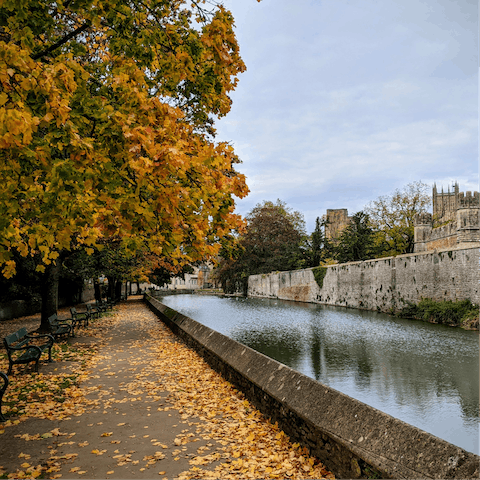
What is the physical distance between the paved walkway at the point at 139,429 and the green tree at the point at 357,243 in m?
33.7

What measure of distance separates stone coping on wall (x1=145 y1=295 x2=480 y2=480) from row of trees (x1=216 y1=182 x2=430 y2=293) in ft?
87.0

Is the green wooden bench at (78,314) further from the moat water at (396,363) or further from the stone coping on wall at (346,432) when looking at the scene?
the stone coping on wall at (346,432)

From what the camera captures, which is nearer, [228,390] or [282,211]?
[228,390]

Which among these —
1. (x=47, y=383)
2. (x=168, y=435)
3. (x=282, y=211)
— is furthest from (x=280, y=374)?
(x=282, y=211)

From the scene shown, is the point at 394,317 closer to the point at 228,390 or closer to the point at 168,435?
the point at 228,390

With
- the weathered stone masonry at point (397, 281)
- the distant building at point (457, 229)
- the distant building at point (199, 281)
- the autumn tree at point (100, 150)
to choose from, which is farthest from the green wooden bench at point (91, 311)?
the distant building at point (199, 281)

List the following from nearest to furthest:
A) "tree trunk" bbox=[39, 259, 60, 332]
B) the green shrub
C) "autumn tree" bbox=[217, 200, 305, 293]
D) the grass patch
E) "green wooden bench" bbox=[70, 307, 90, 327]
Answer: "tree trunk" bbox=[39, 259, 60, 332], "green wooden bench" bbox=[70, 307, 90, 327], the grass patch, the green shrub, "autumn tree" bbox=[217, 200, 305, 293]

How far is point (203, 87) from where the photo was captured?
5625mm

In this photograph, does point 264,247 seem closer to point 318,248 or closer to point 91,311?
point 318,248

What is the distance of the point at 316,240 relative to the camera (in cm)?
4850

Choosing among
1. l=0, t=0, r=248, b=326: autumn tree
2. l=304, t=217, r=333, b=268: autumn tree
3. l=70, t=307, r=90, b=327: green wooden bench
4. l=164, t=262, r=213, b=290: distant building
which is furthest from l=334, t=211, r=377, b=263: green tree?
l=164, t=262, r=213, b=290: distant building

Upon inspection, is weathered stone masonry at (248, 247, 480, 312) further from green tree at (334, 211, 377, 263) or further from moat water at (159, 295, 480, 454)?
green tree at (334, 211, 377, 263)

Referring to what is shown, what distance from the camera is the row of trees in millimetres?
40062

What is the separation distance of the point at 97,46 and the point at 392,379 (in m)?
10.5
